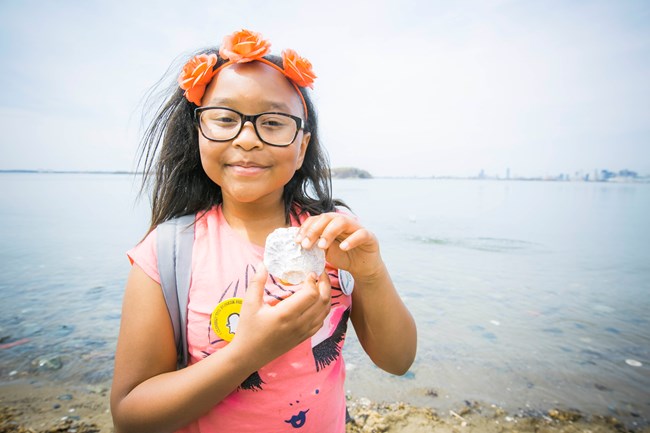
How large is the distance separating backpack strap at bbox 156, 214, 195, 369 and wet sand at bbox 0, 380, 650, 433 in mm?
2079

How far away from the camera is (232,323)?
1.52 meters

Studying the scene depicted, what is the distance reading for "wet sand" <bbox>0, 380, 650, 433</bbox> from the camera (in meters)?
2.94

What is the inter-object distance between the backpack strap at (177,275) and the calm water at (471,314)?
1.77 meters

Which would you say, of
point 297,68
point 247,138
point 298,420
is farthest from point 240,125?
point 298,420

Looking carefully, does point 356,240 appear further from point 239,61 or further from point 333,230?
point 239,61

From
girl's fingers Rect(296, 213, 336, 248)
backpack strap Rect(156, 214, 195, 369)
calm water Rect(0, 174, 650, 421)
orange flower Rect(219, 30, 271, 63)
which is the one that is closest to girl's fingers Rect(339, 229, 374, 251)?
girl's fingers Rect(296, 213, 336, 248)

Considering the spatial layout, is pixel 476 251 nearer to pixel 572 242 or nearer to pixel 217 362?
pixel 572 242

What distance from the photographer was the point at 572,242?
10750 mm

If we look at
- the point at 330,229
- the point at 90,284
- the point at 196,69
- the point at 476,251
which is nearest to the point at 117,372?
the point at 330,229

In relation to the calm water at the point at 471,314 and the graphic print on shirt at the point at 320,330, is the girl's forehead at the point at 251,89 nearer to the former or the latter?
the graphic print on shirt at the point at 320,330

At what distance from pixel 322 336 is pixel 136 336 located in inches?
32.4

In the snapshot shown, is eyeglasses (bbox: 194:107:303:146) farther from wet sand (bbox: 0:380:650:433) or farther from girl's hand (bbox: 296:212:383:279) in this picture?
wet sand (bbox: 0:380:650:433)

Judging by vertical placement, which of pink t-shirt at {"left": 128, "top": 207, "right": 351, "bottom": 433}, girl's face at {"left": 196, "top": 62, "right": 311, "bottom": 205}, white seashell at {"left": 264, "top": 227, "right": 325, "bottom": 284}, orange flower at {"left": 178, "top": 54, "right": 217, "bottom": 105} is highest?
orange flower at {"left": 178, "top": 54, "right": 217, "bottom": 105}

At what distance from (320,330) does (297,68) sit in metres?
1.31
